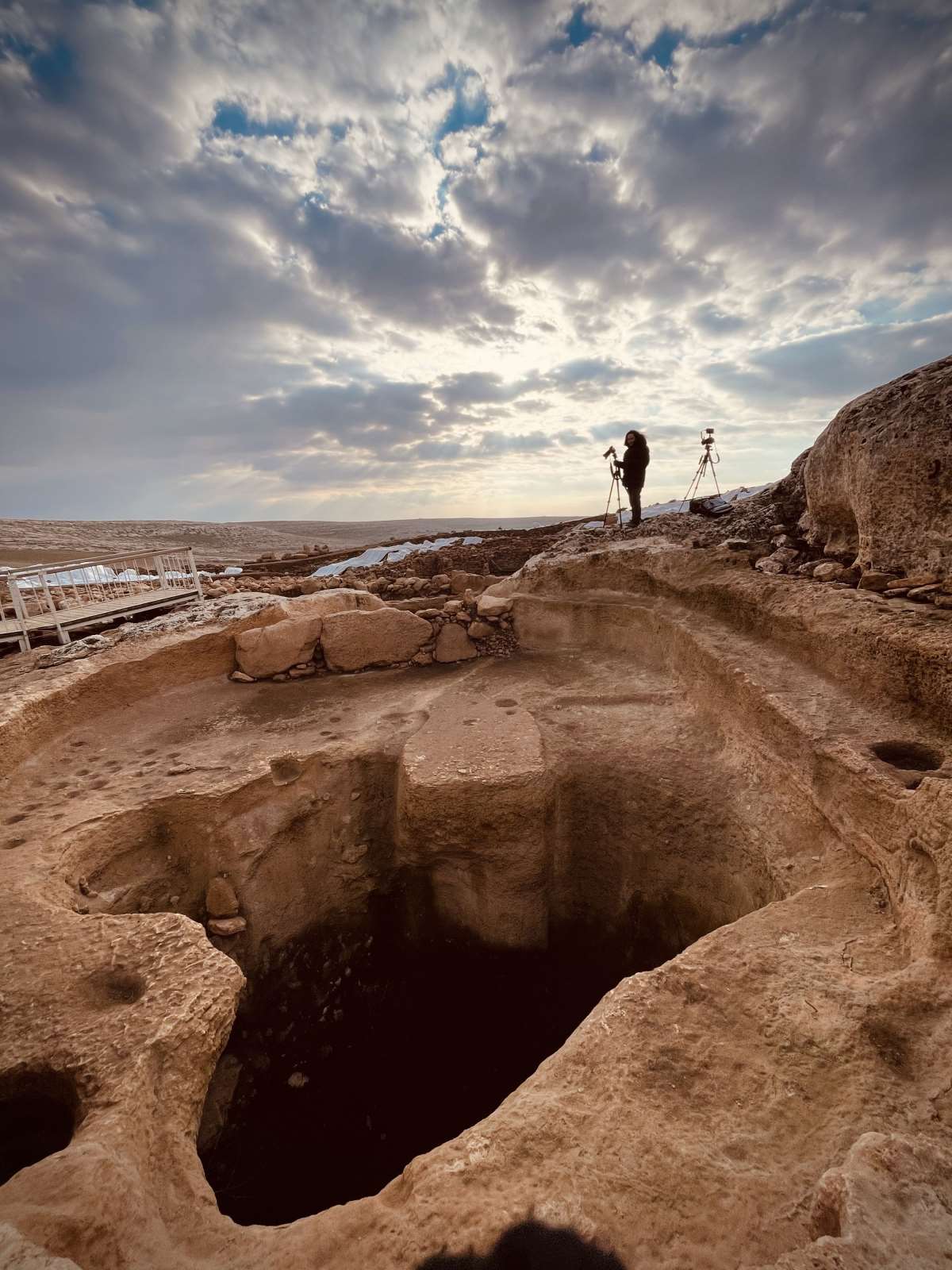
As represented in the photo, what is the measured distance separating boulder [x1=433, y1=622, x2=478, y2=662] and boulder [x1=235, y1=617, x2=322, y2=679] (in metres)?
1.53

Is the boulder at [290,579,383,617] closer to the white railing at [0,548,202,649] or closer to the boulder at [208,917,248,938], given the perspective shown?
the white railing at [0,548,202,649]

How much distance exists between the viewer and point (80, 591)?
960cm

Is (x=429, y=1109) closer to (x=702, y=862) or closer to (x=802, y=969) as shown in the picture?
(x=702, y=862)

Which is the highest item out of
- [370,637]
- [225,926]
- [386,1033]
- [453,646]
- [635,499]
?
[635,499]

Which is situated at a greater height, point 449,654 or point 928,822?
point 928,822

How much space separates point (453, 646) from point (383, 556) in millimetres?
8323

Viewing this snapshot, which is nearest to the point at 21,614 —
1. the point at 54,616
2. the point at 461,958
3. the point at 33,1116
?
the point at 54,616

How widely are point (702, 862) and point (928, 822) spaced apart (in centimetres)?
185

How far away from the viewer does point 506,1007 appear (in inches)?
165

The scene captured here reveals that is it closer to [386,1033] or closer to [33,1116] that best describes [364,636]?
[386,1033]

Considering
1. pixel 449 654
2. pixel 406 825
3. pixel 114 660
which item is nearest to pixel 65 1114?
pixel 406 825

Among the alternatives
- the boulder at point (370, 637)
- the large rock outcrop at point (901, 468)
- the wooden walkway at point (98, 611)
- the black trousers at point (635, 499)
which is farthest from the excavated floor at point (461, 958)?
the black trousers at point (635, 499)

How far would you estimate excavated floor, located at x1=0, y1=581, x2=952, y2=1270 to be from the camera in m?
1.44

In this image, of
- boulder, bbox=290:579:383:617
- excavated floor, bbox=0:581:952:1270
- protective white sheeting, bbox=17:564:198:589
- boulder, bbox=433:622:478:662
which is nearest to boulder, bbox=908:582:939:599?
excavated floor, bbox=0:581:952:1270
